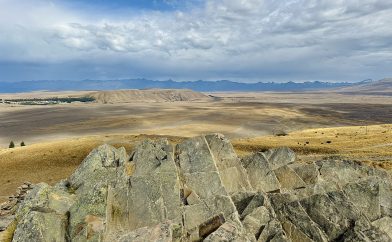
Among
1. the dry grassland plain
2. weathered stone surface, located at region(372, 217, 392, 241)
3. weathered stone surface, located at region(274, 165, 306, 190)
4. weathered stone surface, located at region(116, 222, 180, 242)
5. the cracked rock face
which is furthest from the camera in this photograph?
the dry grassland plain

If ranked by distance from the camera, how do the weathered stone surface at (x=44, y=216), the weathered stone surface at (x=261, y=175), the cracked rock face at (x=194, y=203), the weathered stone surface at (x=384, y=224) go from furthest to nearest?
the weathered stone surface at (x=261, y=175)
the weathered stone surface at (x=384, y=224)
the cracked rock face at (x=194, y=203)
the weathered stone surface at (x=44, y=216)

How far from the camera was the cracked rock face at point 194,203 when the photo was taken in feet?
60.5

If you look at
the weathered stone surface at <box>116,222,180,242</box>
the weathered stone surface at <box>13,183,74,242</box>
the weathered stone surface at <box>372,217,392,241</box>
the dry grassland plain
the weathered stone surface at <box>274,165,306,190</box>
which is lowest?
the dry grassland plain

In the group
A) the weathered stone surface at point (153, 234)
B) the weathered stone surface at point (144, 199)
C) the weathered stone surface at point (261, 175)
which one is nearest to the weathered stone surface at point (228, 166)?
the weathered stone surface at point (261, 175)

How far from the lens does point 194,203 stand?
23.1 meters

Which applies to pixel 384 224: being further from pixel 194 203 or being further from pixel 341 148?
pixel 341 148

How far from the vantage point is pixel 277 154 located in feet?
110

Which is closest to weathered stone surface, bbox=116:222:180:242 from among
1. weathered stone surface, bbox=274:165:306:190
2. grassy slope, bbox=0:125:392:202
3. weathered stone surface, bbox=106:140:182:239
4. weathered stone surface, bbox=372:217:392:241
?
weathered stone surface, bbox=106:140:182:239

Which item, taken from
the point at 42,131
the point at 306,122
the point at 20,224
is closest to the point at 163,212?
the point at 20,224

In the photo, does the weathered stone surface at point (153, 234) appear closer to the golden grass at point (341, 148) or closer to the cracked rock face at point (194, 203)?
the cracked rock face at point (194, 203)

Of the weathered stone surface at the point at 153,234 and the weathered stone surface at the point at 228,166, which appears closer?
the weathered stone surface at the point at 153,234

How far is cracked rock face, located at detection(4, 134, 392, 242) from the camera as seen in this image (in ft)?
60.5

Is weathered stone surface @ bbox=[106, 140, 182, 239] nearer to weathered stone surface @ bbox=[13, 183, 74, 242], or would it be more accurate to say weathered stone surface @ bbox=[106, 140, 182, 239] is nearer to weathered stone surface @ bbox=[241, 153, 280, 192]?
weathered stone surface @ bbox=[13, 183, 74, 242]

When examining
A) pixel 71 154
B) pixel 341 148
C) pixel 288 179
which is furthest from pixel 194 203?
pixel 341 148
